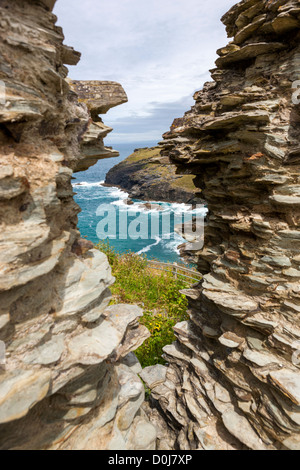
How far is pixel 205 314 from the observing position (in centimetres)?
938

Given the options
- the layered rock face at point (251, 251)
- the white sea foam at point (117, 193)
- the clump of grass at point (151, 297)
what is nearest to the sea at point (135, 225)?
the white sea foam at point (117, 193)

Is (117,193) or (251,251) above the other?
(251,251)

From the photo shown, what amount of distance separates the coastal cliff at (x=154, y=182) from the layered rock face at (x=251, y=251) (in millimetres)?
45437

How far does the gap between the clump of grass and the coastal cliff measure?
38042 millimetres

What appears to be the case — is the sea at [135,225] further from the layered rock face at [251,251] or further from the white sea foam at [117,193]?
the layered rock face at [251,251]

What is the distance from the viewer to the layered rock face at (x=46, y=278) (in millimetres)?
4324

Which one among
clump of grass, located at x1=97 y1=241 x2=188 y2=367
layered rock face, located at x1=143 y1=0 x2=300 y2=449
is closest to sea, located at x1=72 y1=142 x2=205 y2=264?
clump of grass, located at x1=97 y1=241 x2=188 y2=367

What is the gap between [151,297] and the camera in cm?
1550

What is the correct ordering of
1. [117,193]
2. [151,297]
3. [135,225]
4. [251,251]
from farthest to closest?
[117,193] → [135,225] → [151,297] → [251,251]

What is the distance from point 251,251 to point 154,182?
6417 centimetres

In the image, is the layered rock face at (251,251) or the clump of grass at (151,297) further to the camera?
the clump of grass at (151,297)

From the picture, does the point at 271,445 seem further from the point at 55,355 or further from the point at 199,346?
the point at 55,355

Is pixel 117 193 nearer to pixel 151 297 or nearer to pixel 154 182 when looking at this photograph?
pixel 154 182

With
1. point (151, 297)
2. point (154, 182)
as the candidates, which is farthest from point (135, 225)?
point (151, 297)
